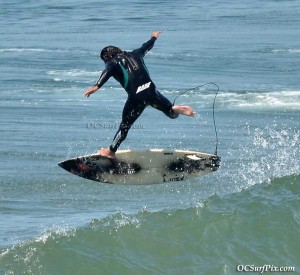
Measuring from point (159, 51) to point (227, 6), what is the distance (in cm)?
1709

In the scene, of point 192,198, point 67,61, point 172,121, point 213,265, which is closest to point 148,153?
point 192,198

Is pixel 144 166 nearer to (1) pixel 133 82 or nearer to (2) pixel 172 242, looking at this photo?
(1) pixel 133 82

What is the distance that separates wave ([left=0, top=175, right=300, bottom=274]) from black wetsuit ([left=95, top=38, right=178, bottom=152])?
1635 millimetres

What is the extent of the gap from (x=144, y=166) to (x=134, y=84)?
1.78m

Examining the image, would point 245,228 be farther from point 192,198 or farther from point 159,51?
point 159,51

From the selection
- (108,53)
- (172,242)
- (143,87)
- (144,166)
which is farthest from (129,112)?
(172,242)

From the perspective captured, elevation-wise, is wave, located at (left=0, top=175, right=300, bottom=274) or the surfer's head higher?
the surfer's head

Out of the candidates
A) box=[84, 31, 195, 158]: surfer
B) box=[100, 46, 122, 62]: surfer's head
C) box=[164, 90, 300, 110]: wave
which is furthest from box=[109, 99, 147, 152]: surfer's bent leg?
box=[164, 90, 300, 110]: wave

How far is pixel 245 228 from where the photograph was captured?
14.4m

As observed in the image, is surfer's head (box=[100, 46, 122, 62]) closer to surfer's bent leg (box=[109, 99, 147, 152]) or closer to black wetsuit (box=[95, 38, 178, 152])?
black wetsuit (box=[95, 38, 178, 152])

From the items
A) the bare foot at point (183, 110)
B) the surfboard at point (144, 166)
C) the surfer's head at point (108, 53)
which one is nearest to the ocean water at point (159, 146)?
the surfboard at point (144, 166)

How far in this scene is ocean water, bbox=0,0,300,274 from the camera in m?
13.8

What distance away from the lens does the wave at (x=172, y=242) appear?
13.3m

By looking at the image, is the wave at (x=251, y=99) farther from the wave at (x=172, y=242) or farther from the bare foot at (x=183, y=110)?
the bare foot at (x=183, y=110)
